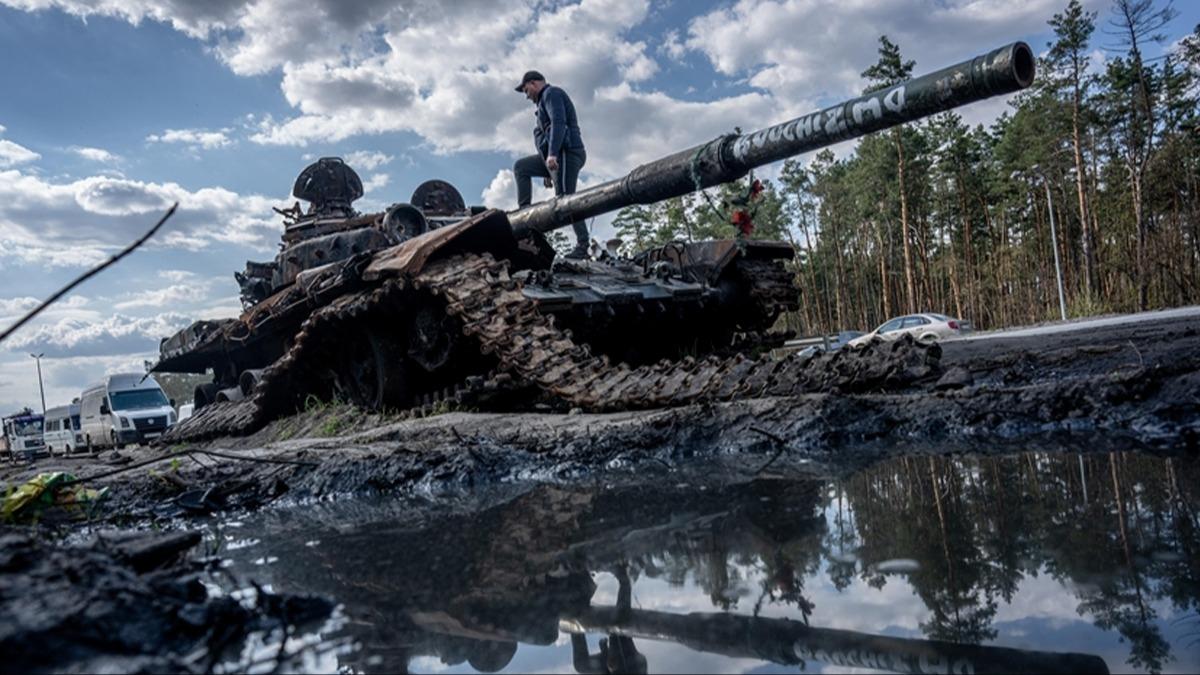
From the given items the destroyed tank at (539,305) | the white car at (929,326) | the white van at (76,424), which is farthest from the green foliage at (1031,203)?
the white van at (76,424)

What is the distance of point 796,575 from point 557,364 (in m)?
4.08

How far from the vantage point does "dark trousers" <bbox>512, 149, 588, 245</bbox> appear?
8211mm

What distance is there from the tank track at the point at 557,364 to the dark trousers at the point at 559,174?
5.82ft

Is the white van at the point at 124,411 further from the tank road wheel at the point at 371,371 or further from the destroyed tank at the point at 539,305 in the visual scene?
the tank road wheel at the point at 371,371

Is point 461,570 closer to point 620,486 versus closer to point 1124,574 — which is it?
point 620,486

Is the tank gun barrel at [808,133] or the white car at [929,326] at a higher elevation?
the tank gun barrel at [808,133]

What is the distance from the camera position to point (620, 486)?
296 centimetres

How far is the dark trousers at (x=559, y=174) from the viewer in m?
8.21

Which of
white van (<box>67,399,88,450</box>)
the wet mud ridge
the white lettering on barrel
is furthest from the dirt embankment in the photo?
white van (<box>67,399,88,450</box>)

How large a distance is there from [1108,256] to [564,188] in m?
35.7

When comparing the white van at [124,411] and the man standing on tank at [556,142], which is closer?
the man standing on tank at [556,142]

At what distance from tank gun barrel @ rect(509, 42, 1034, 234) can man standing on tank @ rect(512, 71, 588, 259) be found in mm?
1137

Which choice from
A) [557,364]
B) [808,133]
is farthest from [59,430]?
[808,133]

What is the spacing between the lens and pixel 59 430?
89.4ft
